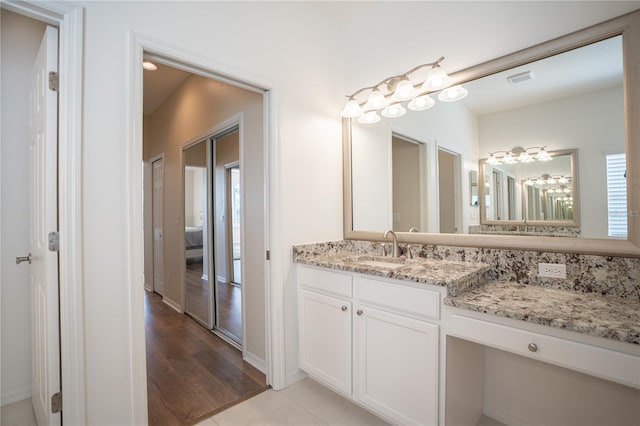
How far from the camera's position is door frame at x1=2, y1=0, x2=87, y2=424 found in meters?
1.32

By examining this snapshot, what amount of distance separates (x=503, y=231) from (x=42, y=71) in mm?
2639

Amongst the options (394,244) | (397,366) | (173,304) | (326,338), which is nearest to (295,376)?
(326,338)

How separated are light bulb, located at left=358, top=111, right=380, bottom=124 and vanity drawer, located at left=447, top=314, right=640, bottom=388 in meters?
1.58

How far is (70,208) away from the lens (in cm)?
133

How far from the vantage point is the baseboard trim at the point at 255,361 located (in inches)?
93.2

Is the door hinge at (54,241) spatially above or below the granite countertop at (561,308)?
above

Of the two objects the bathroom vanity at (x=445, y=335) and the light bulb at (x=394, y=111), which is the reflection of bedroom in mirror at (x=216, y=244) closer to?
the bathroom vanity at (x=445, y=335)

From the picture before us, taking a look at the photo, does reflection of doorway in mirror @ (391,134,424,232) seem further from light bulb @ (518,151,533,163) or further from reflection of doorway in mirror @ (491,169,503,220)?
light bulb @ (518,151,533,163)

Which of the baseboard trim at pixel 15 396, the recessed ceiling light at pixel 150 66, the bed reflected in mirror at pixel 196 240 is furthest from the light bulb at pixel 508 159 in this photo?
the baseboard trim at pixel 15 396

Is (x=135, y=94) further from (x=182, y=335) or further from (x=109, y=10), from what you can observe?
(x=182, y=335)

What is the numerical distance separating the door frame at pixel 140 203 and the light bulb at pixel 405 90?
2.89ft

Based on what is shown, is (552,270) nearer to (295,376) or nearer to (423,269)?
(423,269)

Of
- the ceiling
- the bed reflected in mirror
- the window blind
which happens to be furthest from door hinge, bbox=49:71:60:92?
the window blind

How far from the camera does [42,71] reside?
148 cm
